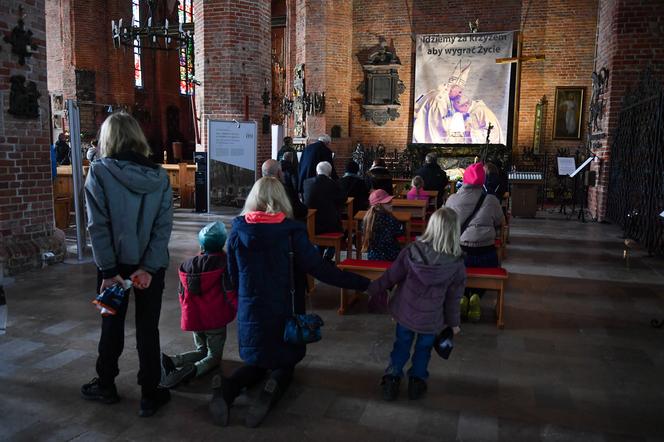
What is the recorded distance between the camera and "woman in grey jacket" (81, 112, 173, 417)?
9.60 feet

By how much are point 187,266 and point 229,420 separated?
1075mm

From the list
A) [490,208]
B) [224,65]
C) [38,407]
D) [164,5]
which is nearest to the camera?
[38,407]

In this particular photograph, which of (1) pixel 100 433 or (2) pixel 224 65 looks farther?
(2) pixel 224 65

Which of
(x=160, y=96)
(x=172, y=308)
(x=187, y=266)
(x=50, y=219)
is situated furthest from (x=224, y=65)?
(x=160, y=96)

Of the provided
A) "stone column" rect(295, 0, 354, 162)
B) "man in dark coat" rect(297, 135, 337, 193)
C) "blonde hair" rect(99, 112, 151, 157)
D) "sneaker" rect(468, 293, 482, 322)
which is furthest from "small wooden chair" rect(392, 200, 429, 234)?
"stone column" rect(295, 0, 354, 162)

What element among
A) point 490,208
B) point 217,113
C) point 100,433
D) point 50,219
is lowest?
point 100,433

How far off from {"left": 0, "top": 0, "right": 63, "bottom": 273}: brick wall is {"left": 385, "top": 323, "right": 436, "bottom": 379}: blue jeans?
4.89 m

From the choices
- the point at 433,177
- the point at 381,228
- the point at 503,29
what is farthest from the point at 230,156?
the point at 503,29

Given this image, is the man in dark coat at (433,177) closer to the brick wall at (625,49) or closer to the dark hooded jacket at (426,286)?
the brick wall at (625,49)

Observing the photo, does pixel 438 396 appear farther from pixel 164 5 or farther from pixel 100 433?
pixel 164 5

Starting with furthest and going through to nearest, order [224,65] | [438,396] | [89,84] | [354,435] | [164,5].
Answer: [164,5]
[89,84]
[224,65]
[438,396]
[354,435]

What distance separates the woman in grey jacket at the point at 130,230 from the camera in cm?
293

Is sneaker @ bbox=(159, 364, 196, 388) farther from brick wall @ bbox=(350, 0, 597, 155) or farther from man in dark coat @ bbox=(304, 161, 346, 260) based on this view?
brick wall @ bbox=(350, 0, 597, 155)

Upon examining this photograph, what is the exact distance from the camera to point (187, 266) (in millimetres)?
3680
